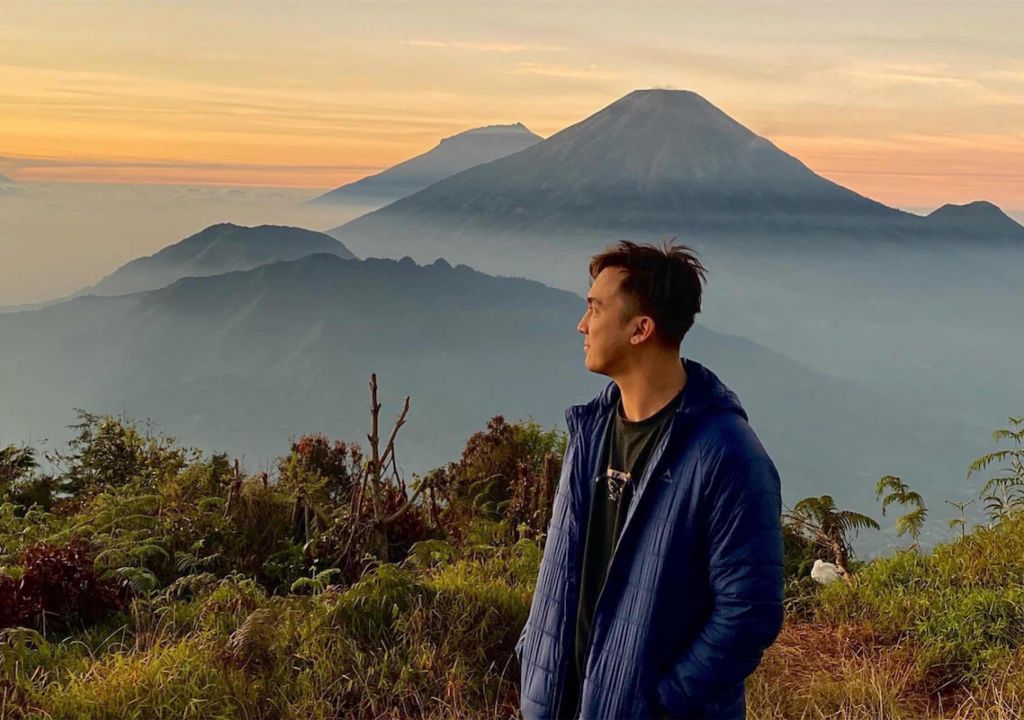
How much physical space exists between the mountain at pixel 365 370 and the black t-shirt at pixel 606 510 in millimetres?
98816

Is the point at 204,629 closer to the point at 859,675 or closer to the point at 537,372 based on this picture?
the point at 859,675

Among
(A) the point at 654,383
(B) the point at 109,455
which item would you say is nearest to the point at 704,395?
(A) the point at 654,383

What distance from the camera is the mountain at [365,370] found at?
406ft

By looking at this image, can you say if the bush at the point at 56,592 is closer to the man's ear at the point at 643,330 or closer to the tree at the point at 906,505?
the man's ear at the point at 643,330

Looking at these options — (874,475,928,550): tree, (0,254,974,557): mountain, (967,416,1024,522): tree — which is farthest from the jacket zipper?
(0,254,974,557): mountain

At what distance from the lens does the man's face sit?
7.60 ft

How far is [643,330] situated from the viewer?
2303 millimetres

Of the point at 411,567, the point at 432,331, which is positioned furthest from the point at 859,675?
the point at 432,331

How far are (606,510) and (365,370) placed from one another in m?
149

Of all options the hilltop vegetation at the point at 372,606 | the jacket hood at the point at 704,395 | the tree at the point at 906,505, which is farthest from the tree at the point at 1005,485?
the jacket hood at the point at 704,395

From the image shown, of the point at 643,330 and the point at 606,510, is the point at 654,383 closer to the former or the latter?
the point at 643,330

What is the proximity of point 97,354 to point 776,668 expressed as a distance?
16921 cm

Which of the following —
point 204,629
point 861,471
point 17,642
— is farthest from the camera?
point 861,471

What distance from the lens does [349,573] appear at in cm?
556
